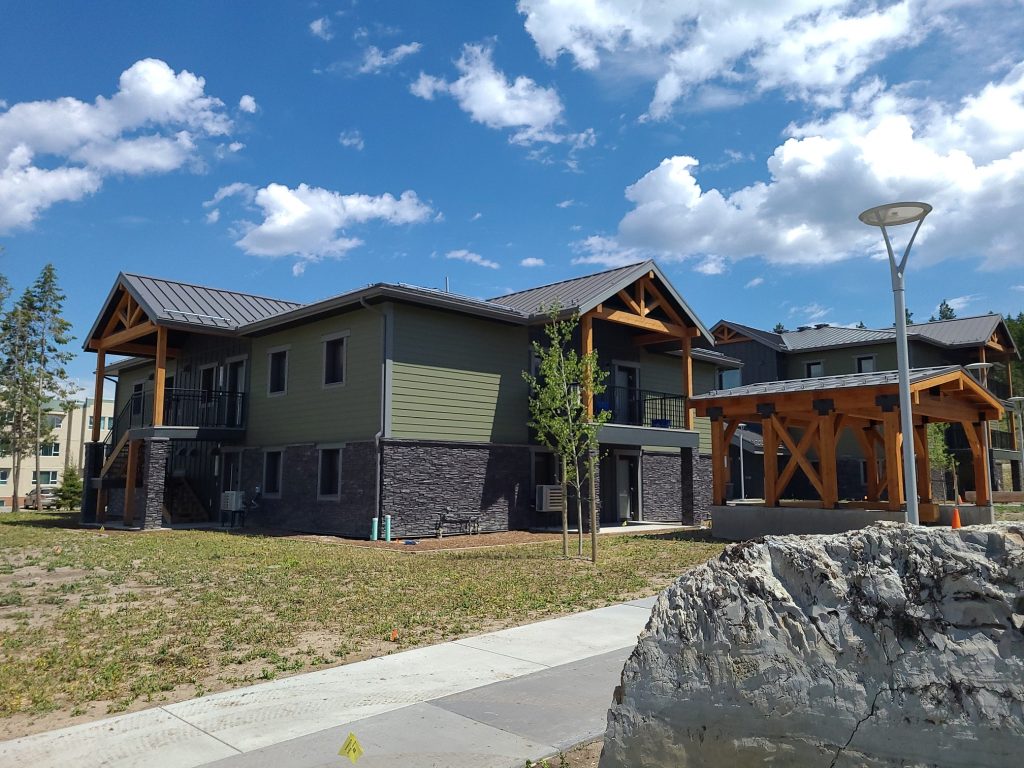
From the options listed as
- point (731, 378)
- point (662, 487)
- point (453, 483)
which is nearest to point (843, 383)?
point (662, 487)

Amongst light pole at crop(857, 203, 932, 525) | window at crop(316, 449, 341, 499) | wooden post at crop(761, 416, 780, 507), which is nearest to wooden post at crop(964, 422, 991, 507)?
wooden post at crop(761, 416, 780, 507)

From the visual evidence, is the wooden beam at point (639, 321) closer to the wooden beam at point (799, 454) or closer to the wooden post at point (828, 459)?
the wooden beam at point (799, 454)

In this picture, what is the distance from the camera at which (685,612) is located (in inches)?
147

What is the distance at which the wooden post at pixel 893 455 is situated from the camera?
16469 mm

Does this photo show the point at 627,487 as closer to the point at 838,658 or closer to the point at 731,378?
the point at 731,378

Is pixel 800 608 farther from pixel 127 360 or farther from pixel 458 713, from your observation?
pixel 127 360

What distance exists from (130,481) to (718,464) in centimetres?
1684

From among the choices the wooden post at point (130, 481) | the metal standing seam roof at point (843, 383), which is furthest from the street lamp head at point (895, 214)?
the wooden post at point (130, 481)

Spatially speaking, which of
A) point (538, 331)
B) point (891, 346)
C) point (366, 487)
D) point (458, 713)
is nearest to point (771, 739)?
point (458, 713)

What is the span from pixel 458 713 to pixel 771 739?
8.67ft

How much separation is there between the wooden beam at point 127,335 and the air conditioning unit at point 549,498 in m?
12.1

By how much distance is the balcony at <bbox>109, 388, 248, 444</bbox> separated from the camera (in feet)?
77.6

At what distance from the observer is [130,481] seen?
2252cm

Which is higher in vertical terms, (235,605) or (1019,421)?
(1019,421)
